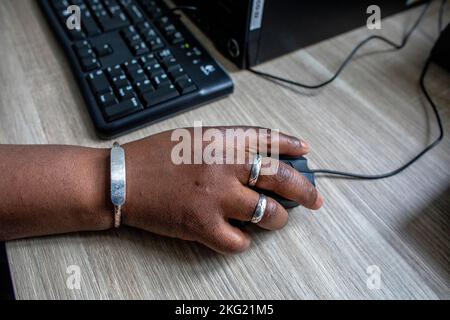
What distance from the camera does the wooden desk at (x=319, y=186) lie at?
1.24 feet

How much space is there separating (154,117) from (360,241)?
30cm


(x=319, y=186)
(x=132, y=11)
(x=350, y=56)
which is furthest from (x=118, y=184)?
(x=350, y=56)

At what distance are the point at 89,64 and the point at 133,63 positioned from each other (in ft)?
0.21

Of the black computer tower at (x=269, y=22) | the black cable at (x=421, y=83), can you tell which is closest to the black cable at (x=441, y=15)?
the black cable at (x=421, y=83)

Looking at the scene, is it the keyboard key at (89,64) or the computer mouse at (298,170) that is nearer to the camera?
the computer mouse at (298,170)

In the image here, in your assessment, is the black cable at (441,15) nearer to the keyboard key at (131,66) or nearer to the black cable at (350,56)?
the black cable at (350,56)

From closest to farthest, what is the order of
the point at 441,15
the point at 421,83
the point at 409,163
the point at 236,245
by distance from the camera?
the point at 236,245
the point at 409,163
the point at 421,83
the point at 441,15

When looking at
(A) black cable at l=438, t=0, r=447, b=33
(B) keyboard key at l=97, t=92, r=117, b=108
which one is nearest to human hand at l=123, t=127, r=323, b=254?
(B) keyboard key at l=97, t=92, r=117, b=108

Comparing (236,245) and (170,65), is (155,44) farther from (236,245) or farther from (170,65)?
(236,245)

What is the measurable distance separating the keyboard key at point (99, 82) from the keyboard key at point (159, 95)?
6cm

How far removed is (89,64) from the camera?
0.52 meters

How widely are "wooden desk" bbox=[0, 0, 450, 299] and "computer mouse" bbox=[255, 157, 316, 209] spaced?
2 cm

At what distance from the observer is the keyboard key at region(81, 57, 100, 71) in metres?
0.52

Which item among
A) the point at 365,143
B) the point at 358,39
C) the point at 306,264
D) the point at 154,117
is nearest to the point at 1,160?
the point at 154,117
